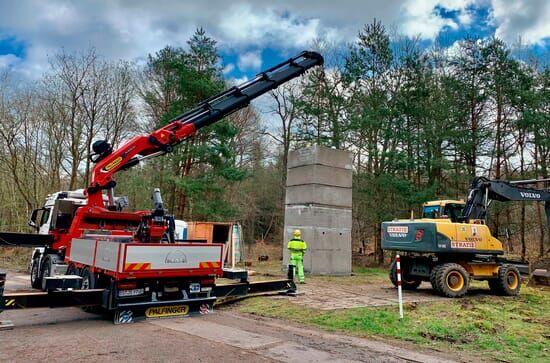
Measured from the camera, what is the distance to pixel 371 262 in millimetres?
24750

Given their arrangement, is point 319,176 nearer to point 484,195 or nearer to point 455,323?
point 484,195

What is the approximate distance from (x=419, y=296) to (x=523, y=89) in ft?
46.5

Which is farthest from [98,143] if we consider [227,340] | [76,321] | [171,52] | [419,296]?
[171,52]

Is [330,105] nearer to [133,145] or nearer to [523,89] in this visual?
[523,89]

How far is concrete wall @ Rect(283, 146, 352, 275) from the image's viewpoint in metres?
17.5

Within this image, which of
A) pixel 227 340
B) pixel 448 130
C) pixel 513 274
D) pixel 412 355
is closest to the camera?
pixel 412 355

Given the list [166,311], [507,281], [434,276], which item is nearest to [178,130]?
[166,311]

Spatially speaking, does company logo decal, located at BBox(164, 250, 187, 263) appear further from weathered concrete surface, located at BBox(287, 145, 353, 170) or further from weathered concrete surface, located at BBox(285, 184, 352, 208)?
weathered concrete surface, located at BBox(287, 145, 353, 170)

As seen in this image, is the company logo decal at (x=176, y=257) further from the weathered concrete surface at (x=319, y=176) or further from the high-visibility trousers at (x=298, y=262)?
the weathered concrete surface at (x=319, y=176)

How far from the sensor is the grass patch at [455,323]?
6770 millimetres

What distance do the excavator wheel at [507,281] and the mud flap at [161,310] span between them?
8478 mm

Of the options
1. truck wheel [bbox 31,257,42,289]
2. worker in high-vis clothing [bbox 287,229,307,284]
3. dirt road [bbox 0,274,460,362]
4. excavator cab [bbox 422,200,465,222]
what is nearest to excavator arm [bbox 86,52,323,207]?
truck wheel [bbox 31,257,42,289]

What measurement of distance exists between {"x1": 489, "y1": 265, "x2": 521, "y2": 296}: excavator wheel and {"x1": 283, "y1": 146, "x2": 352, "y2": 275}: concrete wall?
622cm

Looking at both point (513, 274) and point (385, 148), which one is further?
point (385, 148)
